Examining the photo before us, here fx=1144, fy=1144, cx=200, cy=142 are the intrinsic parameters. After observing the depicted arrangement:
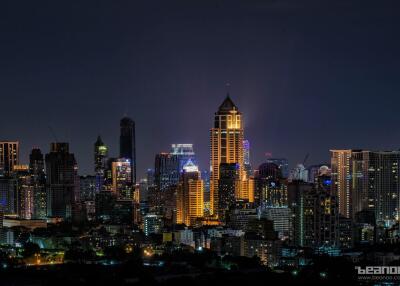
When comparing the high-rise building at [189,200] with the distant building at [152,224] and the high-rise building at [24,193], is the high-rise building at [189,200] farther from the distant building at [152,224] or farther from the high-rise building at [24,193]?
the high-rise building at [24,193]

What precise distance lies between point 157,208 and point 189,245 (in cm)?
485

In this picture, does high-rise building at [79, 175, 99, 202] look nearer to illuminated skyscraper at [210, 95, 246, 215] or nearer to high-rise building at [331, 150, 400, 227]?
illuminated skyscraper at [210, 95, 246, 215]

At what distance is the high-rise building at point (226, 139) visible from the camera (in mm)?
25359

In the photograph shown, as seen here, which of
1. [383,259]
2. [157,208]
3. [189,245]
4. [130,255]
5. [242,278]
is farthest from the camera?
[157,208]

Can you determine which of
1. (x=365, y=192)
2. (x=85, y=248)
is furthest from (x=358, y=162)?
(x=85, y=248)

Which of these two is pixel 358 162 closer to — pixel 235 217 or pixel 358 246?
pixel 235 217

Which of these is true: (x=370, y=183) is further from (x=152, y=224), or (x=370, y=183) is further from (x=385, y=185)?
(x=152, y=224)

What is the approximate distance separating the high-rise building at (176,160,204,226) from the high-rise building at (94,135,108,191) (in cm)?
317

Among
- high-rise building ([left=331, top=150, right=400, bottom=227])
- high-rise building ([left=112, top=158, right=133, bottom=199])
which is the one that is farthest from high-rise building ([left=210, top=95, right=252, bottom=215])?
high-rise building ([left=331, top=150, right=400, bottom=227])

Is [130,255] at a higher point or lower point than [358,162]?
lower

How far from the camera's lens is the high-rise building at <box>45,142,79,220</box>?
83.7 feet

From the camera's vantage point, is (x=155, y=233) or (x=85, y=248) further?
(x=155, y=233)

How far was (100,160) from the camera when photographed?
27.8 m

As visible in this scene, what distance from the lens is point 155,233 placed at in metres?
21.8
